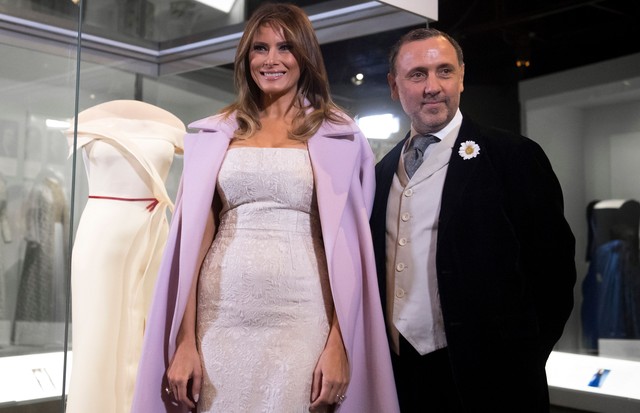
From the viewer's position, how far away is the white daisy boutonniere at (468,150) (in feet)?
7.27

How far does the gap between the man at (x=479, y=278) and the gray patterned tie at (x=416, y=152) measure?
63mm

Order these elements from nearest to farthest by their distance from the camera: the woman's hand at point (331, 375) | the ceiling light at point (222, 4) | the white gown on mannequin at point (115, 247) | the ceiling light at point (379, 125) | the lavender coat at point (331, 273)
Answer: the woman's hand at point (331, 375), the lavender coat at point (331, 273), the white gown on mannequin at point (115, 247), the ceiling light at point (222, 4), the ceiling light at point (379, 125)

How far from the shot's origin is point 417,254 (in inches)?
86.6

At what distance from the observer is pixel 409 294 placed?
86.3 inches

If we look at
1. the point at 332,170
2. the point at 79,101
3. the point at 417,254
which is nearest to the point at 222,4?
the point at 79,101

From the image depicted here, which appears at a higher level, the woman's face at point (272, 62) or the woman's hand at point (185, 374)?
the woman's face at point (272, 62)

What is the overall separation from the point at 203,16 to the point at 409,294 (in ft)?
5.60

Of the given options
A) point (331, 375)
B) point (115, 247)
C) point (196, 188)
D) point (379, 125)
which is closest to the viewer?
point (331, 375)

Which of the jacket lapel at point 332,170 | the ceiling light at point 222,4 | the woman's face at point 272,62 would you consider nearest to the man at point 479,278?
the jacket lapel at point 332,170

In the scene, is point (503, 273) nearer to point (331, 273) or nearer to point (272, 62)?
point (331, 273)

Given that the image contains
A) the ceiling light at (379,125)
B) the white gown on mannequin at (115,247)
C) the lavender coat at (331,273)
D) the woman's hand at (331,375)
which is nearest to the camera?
the woman's hand at (331,375)

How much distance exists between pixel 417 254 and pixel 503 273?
0.24 metres

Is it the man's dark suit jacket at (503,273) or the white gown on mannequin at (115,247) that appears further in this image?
the white gown on mannequin at (115,247)

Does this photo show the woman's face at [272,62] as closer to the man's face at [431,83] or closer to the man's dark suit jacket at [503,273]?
the man's face at [431,83]
